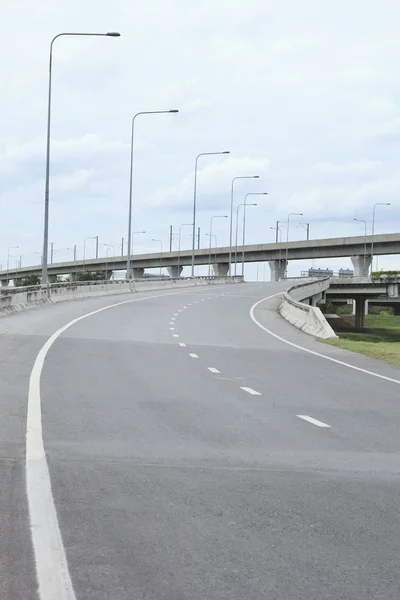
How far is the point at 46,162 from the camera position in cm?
4659

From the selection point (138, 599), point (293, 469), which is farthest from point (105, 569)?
point (293, 469)

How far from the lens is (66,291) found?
50.7m

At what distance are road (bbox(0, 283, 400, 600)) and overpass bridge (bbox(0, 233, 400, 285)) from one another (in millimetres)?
107627

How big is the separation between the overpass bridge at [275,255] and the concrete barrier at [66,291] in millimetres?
42479

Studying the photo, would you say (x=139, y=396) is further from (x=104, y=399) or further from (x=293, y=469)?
(x=293, y=469)

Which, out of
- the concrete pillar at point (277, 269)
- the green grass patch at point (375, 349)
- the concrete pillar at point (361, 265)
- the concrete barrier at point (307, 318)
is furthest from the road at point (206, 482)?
the concrete pillar at point (277, 269)

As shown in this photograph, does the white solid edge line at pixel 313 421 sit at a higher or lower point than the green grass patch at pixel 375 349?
higher

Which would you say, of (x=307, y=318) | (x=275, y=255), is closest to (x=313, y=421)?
(x=307, y=318)

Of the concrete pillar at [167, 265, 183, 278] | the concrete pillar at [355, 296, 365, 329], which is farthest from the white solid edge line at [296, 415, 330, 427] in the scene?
the concrete pillar at [167, 265, 183, 278]

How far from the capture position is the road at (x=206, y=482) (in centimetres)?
516

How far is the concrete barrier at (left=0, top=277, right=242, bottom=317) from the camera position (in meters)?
37.0

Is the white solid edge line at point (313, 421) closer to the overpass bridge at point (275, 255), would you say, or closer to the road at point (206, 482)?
the road at point (206, 482)

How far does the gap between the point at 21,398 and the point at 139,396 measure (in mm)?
1783

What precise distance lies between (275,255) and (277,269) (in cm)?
251
